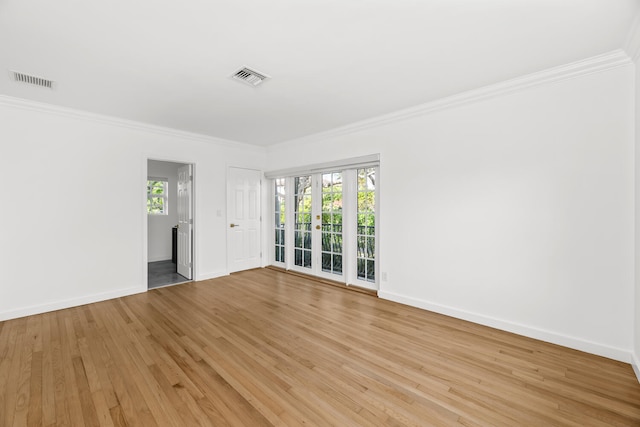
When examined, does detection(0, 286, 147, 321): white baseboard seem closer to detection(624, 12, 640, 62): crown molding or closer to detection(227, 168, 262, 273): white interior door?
detection(227, 168, 262, 273): white interior door

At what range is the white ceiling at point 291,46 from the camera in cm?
183

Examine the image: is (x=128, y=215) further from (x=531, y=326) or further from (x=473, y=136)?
(x=531, y=326)

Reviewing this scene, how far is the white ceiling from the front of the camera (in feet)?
6.01

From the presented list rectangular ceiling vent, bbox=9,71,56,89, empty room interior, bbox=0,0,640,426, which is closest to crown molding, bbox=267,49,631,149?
empty room interior, bbox=0,0,640,426

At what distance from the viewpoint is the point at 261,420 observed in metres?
1.70

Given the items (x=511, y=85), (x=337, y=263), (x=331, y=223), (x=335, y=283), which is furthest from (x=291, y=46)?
(x=335, y=283)

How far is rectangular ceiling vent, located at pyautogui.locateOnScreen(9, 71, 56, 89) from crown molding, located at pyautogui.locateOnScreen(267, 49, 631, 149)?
3.60 meters

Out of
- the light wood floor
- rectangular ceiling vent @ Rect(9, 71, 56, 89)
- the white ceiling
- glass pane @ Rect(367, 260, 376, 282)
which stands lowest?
the light wood floor

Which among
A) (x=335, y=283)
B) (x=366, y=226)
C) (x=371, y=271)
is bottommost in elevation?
(x=335, y=283)

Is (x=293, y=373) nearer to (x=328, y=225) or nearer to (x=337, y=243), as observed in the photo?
(x=337, y=243)

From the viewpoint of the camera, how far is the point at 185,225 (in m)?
5.10

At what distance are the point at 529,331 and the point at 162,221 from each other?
741 cm

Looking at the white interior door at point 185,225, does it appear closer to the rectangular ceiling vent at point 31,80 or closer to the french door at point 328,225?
the french door at point 328,225

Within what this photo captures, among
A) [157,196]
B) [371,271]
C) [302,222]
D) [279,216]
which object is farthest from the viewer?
[157,196]
